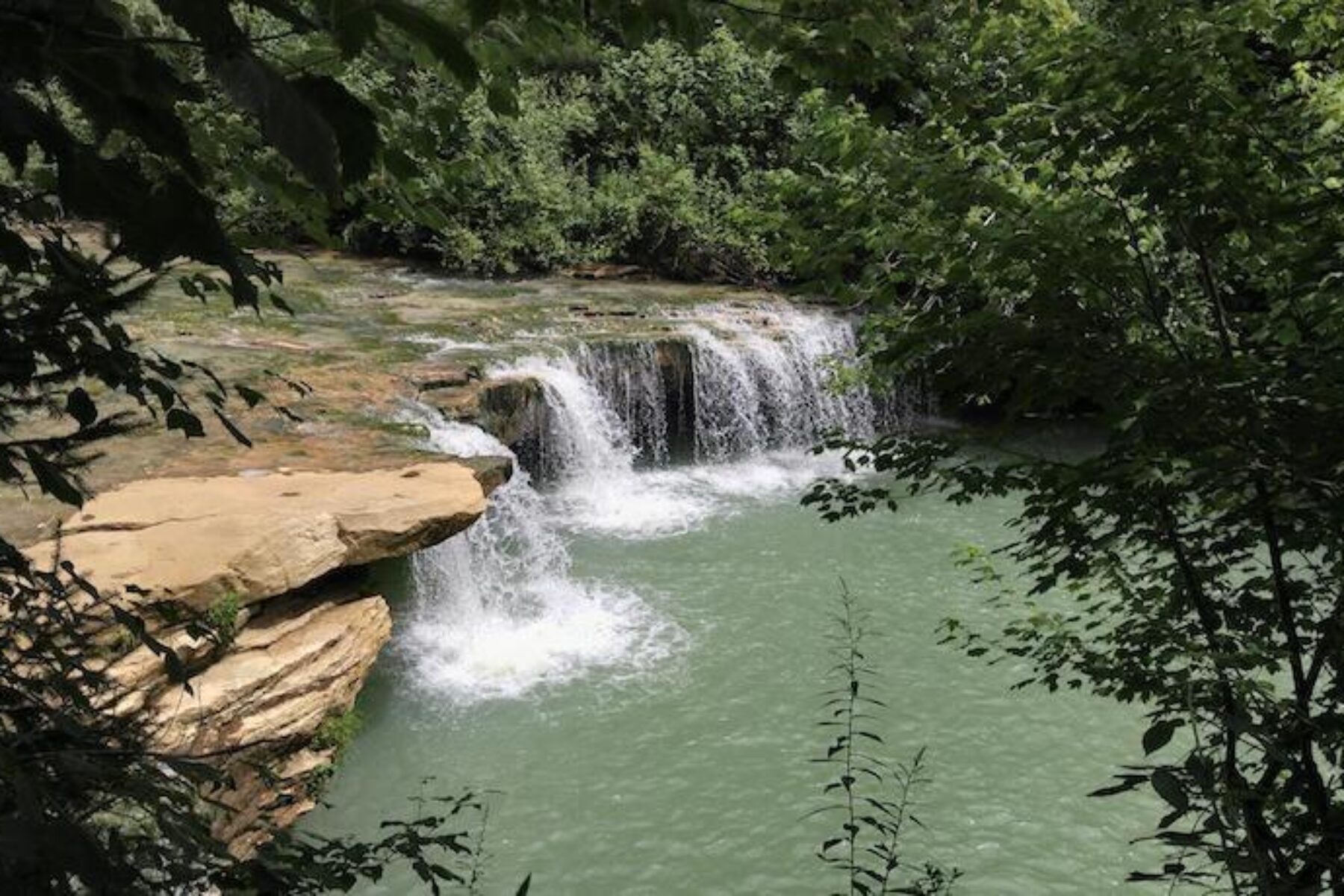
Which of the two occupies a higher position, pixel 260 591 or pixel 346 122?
pixel 346 122

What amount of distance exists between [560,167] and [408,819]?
1375 cm

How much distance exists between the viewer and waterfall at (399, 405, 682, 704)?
6715 millimetres

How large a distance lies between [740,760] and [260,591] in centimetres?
281

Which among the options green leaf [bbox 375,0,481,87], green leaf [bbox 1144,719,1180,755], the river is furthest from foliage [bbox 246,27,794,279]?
green leaf [bbox 375,0,481,87]

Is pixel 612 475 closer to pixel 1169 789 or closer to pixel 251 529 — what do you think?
pixel 251 529

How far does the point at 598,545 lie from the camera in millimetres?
8898

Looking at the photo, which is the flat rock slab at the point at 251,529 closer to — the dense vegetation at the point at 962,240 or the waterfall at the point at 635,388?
the dense vegetation at the point at 962,240

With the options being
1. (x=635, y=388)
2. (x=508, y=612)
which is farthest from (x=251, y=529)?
(x=635, y=388)

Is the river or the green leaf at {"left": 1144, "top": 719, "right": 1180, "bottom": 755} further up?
the green leaf at {"left": 1144, "top": 719, "right": 1180, "bottom": 755}

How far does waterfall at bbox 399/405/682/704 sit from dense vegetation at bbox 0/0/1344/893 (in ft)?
13.5

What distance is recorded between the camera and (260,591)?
4926mm

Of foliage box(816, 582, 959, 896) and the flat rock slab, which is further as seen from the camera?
the flat rock slab

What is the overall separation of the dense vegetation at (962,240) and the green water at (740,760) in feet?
7.58

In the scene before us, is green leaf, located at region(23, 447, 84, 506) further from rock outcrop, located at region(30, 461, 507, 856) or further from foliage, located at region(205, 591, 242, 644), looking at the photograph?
foliage, located at region(205, 591, 242, 644)
